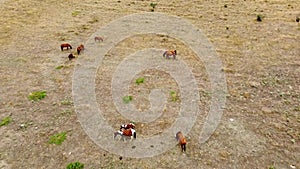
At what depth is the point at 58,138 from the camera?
15.4m

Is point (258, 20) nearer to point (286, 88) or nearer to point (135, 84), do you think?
point (286, 88)

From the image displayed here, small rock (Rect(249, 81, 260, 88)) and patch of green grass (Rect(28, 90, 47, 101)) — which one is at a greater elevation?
small rock (Rect(249, 81, 260, 88))

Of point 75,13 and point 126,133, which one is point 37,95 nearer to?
point 126,133

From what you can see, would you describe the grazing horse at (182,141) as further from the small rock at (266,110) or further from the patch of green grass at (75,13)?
Result: the patch of green grass at (75,13)

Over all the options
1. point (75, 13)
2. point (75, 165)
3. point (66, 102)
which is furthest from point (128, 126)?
point (75, 13)

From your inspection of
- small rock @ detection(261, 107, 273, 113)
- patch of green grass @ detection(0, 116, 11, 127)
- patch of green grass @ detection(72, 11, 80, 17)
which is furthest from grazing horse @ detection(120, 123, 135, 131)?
patch of green grass @ detection(72, 11, 80, 17)

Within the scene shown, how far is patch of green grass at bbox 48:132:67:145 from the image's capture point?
1517 cm

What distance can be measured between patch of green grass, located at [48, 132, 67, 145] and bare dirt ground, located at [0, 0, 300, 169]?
0.86ft

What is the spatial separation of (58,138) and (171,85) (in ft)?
25.7

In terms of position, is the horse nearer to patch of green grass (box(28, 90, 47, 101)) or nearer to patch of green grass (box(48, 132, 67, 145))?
patch of green grass (box(48, 132, 67, 145))

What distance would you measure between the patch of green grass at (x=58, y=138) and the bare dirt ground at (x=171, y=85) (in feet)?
0.86

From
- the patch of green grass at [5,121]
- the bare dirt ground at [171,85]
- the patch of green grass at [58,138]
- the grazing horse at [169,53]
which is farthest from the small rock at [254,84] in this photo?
the patch of green grass at [5,121]

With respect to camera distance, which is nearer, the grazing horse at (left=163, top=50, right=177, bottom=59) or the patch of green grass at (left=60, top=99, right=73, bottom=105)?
the patch of green grass at (left=60, top=99, right=73, bottom=105)

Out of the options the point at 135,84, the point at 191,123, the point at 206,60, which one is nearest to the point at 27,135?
the point at 135,84
